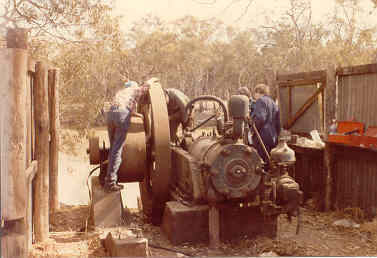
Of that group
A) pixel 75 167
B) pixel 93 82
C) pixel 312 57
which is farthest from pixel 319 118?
pixel 312 57

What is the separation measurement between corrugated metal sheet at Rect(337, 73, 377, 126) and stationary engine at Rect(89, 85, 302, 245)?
6.69 ft

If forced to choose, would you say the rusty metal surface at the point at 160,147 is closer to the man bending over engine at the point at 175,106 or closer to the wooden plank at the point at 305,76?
the man bending over engine at the point at 175,106

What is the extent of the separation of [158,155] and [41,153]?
171 cm

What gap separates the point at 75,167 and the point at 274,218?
30.0 feet

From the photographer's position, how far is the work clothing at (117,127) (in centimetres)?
666

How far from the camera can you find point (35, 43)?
13.0 m

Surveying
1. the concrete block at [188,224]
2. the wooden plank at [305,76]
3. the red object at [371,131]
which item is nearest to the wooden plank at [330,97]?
the wooden plank at [305,76]

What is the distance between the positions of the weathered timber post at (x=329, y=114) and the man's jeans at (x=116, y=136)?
3.66 m

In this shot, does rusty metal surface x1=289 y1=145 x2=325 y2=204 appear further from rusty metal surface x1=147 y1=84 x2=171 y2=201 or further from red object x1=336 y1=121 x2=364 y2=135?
rusty metal surface x1=147 y1=84 x2=171 y2=201

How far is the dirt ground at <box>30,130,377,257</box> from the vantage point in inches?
216

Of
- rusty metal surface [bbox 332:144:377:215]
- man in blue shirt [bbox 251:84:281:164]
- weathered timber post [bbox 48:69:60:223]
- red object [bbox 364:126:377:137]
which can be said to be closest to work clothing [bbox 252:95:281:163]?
man in blue shirt [bbox 251:84:281:164]

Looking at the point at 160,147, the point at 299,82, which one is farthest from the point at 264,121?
the point at 160,147

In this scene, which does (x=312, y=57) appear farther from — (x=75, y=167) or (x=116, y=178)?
(x=116, y=178)

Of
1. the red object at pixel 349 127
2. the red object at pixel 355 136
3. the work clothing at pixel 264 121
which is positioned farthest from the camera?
the work clothing at pixel 264 121
